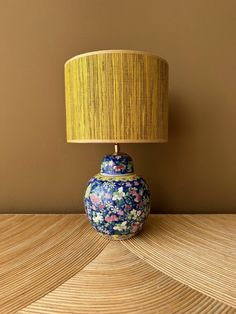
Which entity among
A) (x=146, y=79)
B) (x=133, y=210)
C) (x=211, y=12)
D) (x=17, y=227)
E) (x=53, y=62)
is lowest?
(x=17, y=227)

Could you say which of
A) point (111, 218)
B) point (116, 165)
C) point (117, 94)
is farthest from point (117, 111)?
point (111, 218)

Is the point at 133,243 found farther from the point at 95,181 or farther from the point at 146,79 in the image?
the point at 146,79

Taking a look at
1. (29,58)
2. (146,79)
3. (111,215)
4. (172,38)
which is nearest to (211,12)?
(172,38)

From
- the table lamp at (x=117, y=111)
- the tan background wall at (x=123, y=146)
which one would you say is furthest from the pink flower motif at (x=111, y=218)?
the tan background wall at (x=123, y=146)

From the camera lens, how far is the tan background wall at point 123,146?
35.0 inches

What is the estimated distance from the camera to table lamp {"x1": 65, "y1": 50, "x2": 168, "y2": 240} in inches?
22.3

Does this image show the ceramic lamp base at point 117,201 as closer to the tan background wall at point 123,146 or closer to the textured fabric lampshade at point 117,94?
the textured fabric lampshade at point 117,94

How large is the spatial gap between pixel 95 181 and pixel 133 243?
210 millimetres

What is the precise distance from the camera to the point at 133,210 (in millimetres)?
637

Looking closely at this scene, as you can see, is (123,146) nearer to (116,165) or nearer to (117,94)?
(116,165)

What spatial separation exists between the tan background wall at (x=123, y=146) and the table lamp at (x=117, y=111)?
30 centimetres

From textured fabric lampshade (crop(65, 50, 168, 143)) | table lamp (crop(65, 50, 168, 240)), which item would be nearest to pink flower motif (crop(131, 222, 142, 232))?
table lamp (crop(65, 50, 168, 240))

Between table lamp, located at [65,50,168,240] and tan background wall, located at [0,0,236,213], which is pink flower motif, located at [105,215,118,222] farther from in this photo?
tan background wall, located at [0,0,236,213]

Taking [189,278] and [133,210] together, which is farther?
[133,210]
